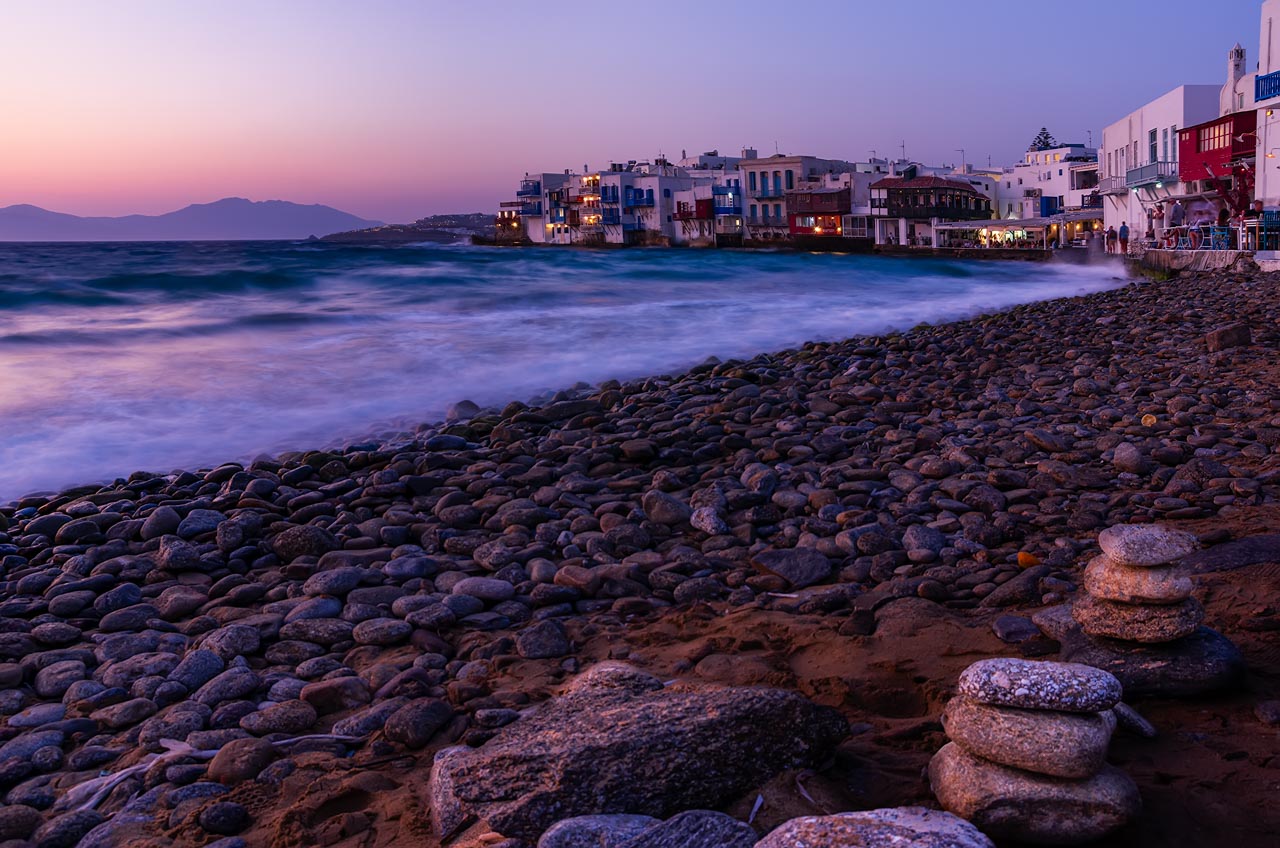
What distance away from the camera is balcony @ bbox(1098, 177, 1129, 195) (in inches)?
1662

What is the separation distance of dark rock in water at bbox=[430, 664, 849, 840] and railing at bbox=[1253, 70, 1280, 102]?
97.3 feet

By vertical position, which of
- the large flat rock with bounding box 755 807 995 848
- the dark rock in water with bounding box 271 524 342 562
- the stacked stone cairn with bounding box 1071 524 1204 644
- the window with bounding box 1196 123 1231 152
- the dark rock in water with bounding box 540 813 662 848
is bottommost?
the dark rock in water with bounding box 271 524 342 562

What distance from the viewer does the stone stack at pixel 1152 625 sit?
303 cm

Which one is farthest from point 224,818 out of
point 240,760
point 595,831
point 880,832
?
point 880,832

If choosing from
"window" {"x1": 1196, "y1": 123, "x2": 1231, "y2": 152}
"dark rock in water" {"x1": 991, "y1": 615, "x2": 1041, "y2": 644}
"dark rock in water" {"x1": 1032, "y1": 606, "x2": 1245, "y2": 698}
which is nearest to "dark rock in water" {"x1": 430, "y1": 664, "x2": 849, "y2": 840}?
"dark rock in water" {"x1": 1032, "y1": 606, "x2": 1245, "y2": 698}

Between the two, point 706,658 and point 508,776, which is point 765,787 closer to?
point 508,776

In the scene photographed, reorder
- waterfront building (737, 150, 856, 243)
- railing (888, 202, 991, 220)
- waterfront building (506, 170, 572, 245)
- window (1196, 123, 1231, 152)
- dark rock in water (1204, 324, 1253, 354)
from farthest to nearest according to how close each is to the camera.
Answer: waterfront building (506, 170, 572, 245) < waterfront building (737, 150, 856, 243) < railing (888, 202, 991, 220) < window (1196, 123, 1231, 152) < dark rock in water (1204, 324, 1253, 354)

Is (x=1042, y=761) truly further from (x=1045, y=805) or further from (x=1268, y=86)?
(x=1268, y=86)

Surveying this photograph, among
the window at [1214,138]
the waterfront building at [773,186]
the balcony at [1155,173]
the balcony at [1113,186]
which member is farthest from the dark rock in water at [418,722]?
the waterfront building at [773,186]

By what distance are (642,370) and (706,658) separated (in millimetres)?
10784

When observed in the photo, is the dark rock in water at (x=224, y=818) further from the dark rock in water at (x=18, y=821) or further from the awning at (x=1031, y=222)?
the awning at (x=1031, y=222)

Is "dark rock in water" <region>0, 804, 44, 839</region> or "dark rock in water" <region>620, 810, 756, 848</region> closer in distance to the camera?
"dark rock in water" <region>620, 810, 756, 848</region>

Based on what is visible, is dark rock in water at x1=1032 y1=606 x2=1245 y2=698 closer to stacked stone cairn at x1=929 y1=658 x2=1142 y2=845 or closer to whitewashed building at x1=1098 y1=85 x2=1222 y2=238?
stacked stone cairn at x1=929 y1=658 x2=1142 y2=845

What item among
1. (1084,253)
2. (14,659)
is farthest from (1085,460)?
(1084,253)
